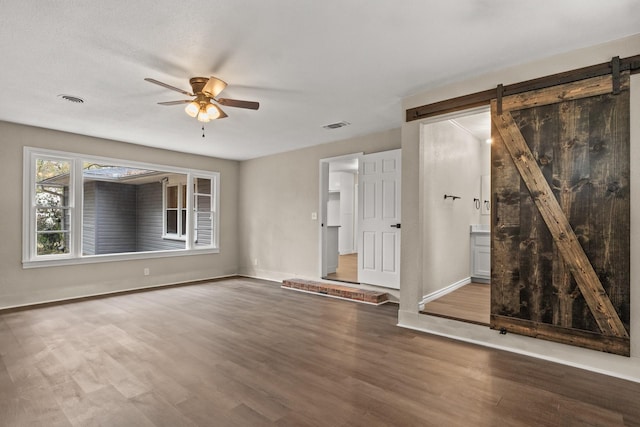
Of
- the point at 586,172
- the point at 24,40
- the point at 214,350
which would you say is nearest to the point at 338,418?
the point at 214,350

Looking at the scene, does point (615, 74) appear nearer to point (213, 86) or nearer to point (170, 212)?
point (213, 86)

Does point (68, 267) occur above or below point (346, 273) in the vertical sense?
above

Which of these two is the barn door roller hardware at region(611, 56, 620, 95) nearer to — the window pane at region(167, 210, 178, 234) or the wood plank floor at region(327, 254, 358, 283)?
the wood plank floor at region(327, 254, 358, 283)

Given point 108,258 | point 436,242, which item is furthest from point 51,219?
point 436,242

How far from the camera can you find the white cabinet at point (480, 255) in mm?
5832

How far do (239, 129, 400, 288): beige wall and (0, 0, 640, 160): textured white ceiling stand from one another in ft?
6.57

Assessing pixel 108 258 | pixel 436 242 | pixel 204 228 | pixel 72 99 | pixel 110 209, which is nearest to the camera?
pixel 72 99

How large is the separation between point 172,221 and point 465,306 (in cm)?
727

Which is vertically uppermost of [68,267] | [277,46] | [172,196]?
[277,46]

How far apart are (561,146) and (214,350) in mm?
3610

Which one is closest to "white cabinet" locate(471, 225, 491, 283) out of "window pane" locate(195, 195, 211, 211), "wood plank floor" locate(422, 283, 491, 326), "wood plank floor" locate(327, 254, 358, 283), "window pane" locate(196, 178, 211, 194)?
"wood plank floor" locate(422, 283, 491, 326)

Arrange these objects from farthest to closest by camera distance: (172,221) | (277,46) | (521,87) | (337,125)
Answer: (172,221) → (337,125) → (521,87) → (277,46)

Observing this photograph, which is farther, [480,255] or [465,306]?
[480,255]

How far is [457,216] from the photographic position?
5.43 meters
